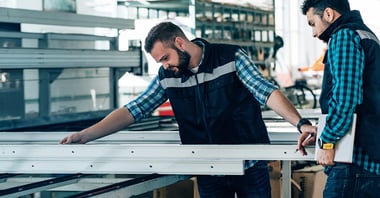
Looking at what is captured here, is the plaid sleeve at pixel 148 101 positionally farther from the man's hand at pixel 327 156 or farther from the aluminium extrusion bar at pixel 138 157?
the man's hand at pixel 327 156

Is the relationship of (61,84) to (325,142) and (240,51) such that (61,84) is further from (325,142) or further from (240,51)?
(325,142)

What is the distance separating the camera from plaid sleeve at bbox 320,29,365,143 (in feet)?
6.88

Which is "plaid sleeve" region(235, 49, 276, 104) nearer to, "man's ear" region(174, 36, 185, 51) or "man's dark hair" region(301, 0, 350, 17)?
"man's ear" region(174, 36, 185, 51)

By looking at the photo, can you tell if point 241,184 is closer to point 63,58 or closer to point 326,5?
point 326,5

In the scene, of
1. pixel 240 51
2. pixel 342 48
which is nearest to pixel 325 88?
pixel 342 48

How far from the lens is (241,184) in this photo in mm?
2654

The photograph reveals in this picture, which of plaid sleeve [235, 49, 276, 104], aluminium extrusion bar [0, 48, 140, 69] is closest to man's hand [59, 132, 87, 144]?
plaid sleeve [235, 49, 276, 104]

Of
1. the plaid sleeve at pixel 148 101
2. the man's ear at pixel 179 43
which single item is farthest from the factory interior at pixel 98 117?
the man's ear at pixel 179 43

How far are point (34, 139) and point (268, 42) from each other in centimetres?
696

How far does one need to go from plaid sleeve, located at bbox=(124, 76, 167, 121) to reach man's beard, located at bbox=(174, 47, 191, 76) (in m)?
0.22

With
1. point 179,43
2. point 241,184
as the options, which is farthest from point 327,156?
point 179,43

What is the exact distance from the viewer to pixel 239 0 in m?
9.30

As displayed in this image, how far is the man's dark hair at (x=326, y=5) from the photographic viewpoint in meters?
2.21

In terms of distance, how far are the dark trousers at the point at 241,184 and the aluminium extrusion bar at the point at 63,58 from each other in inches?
53.4
